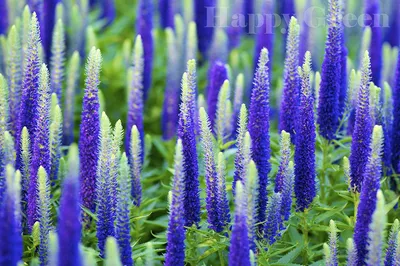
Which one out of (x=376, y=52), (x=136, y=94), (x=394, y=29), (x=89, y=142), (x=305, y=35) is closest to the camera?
(x=89, y=142)

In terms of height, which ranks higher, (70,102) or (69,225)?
(70,102)

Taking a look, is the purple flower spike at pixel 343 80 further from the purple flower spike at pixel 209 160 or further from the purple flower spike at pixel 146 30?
the purple flower spike at pixel 146 30

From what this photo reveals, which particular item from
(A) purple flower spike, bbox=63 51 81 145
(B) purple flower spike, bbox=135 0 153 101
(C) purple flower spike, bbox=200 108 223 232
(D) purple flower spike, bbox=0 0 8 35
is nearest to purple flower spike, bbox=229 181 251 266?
(C) purple flower spike, bbox=200 108 223 232

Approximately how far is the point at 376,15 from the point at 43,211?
84.0 inches

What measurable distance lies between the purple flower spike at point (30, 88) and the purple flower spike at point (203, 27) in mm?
1763

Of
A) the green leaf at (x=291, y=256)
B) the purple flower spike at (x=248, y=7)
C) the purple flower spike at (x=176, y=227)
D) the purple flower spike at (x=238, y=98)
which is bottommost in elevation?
the green leaf at (x=291, y=256)

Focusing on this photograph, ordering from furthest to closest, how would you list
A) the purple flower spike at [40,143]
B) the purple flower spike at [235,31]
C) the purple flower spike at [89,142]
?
the purple flower spike at [235,31] → the purple flower spike at [89,142] → the purple flower spike at [40,143]

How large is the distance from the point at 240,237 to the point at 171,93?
5.80 ft

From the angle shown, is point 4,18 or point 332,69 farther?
point 4,18

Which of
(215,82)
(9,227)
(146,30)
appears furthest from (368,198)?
(146,30)

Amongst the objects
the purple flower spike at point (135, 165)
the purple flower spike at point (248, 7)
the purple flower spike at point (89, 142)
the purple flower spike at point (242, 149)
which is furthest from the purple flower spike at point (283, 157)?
the purple flower spike at point (248, 7)

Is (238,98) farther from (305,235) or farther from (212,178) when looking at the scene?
(212,178)

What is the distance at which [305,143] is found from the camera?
2268 mm

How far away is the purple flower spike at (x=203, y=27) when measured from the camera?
4.02m
